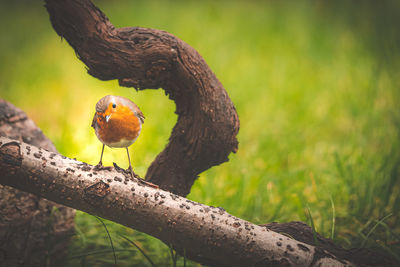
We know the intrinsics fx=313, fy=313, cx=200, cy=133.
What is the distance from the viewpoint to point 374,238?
169 centimetres

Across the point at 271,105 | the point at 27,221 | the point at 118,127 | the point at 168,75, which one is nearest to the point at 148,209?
Answer: the point at 118,127

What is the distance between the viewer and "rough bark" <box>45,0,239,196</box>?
3.88 ft

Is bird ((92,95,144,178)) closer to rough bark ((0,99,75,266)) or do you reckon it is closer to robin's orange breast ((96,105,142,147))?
robin's orange breast ((96,105,142,147))

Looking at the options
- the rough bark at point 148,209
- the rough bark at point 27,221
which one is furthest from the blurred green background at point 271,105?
the rough bark at point 148,209

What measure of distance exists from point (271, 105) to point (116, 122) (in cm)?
256

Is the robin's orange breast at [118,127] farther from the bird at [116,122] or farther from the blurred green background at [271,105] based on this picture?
the blurred green background at [271,105]

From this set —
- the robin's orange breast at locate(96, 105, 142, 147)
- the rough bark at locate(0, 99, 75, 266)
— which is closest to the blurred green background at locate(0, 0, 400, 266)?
the rough bark at locate(0, 99, 75, 266)

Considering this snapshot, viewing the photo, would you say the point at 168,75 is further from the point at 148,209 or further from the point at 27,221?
the point at 27,221

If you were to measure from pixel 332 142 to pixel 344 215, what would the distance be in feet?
3.97

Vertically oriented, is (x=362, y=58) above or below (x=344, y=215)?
above

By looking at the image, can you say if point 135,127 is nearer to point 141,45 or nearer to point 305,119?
point 141,45

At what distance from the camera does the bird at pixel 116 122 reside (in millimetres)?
1144

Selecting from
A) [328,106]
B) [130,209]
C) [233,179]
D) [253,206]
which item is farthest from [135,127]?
[328,106]

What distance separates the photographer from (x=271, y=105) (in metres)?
3.45
